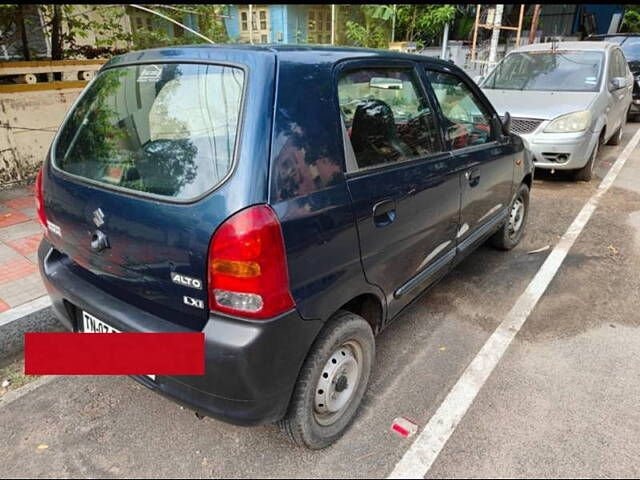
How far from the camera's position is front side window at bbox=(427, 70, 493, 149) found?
2.87m

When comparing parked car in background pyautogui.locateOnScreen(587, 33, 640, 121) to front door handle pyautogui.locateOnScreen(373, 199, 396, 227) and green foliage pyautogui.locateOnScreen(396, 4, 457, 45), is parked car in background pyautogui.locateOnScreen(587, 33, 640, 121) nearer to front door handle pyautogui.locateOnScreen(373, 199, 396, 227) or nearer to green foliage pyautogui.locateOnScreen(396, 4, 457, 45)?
green foliage pyautogui.locateOnScreen(396, 4, 457, 45)

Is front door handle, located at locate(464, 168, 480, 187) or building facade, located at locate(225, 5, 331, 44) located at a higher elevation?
building facade, located at locate(225, 5, 331, 44)

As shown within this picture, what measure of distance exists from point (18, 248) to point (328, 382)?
119 inches

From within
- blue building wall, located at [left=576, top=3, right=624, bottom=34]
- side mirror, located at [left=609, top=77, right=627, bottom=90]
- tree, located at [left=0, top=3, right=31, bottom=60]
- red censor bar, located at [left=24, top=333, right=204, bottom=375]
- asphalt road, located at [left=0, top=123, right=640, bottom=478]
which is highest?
blue building wall, located at [left=576, top=3, right=624, bottom=34]

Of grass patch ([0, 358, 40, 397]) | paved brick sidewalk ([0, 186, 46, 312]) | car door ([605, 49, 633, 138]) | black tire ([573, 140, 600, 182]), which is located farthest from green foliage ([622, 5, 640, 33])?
grass patch ([0, 358, 40, 397])

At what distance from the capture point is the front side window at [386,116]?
2125 millimetres

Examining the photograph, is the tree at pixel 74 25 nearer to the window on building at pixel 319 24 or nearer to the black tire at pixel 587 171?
the black tire at pixel 587 171

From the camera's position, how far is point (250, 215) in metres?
1.61

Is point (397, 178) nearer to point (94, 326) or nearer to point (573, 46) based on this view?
point (94, 326)

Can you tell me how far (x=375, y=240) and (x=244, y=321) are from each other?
76 centimetres

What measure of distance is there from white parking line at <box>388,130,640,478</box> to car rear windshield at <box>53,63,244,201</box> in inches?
59.8

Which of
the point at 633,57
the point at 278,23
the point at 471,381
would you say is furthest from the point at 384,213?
the point at 278,23

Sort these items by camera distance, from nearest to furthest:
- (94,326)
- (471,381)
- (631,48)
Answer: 1. (94,326)
2. (471,381)
3. (631,48)

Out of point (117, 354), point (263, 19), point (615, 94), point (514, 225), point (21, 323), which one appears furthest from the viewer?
A: point (263, 19)
